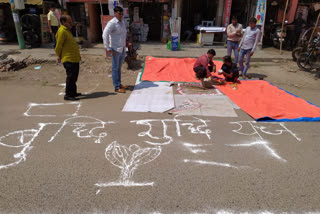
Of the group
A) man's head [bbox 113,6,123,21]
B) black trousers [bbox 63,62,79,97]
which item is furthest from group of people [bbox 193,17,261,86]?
black trousers [bbox 63,62,79,97]

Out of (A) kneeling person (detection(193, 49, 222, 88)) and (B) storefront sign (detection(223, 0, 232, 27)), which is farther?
(B) storefront sign (detection(223, 0, 232, 27))

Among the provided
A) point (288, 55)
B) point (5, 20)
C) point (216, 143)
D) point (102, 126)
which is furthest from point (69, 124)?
point (5, 20)

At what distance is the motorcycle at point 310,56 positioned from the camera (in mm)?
7277

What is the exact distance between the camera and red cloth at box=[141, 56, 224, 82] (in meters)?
6.29

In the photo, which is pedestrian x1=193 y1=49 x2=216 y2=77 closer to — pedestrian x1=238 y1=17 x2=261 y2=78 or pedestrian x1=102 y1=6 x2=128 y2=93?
pedestrian x1=238 y1=17 x2=261 y2=78

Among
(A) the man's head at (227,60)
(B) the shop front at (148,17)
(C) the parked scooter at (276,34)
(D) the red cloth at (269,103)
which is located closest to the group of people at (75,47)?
(D) the red cloth at (269,103)

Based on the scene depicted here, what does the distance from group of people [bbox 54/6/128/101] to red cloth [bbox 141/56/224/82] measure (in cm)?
129

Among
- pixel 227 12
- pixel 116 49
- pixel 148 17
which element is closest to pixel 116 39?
pixel 116 49

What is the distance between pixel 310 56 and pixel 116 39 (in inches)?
256

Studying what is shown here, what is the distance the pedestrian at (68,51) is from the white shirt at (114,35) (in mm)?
674

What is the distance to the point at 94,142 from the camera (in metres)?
3.20

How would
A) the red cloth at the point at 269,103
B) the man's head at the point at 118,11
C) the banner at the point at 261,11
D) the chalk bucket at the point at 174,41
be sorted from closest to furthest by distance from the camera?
Result: 1. the red cloth at the point at 269,103
2. the man's head at the point at 118,11
3. the chalk bucket at the point at 174,41
4. the banner at the point at 261,11

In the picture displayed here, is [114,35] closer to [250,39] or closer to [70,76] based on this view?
[70,76]

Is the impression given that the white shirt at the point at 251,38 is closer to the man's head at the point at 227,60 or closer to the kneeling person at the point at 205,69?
the man's head at the point at 227,60
